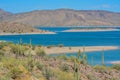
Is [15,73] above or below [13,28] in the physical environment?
above

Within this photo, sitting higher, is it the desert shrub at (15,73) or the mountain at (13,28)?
the desert shrub at (15,73)

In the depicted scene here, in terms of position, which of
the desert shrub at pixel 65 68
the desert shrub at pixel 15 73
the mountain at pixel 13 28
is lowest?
the mountain at pixel 13 28

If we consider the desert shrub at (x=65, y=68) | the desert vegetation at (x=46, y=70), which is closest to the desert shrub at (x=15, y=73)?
the desert vegetation at (x=46, y=70)

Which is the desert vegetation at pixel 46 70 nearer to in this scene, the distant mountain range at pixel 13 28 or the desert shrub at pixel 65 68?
the desert shrub at pixel 65 68

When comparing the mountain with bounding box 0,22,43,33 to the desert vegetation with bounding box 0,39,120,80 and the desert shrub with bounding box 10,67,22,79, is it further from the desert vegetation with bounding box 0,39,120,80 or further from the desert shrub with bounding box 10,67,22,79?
the desert shrub with bounding box 10,67,22,79

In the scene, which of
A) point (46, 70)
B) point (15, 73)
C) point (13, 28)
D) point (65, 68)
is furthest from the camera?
point (13, 28)

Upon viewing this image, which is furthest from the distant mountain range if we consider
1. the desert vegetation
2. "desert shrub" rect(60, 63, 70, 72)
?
"desert shrub" rect(60, 63, 70, 72)

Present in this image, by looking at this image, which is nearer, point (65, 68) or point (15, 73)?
point (15, 73)

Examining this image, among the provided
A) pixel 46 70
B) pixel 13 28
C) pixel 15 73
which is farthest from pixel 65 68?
pixel 13 28

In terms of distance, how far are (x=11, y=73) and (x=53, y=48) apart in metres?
45.0

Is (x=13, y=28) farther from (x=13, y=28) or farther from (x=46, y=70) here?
(x=46, y=70)

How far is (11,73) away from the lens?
61.9 feet

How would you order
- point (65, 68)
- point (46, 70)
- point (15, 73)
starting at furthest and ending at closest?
point (65, 68), point (46, 70), point (15, 73)

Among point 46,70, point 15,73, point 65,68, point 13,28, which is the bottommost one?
point 13,28
